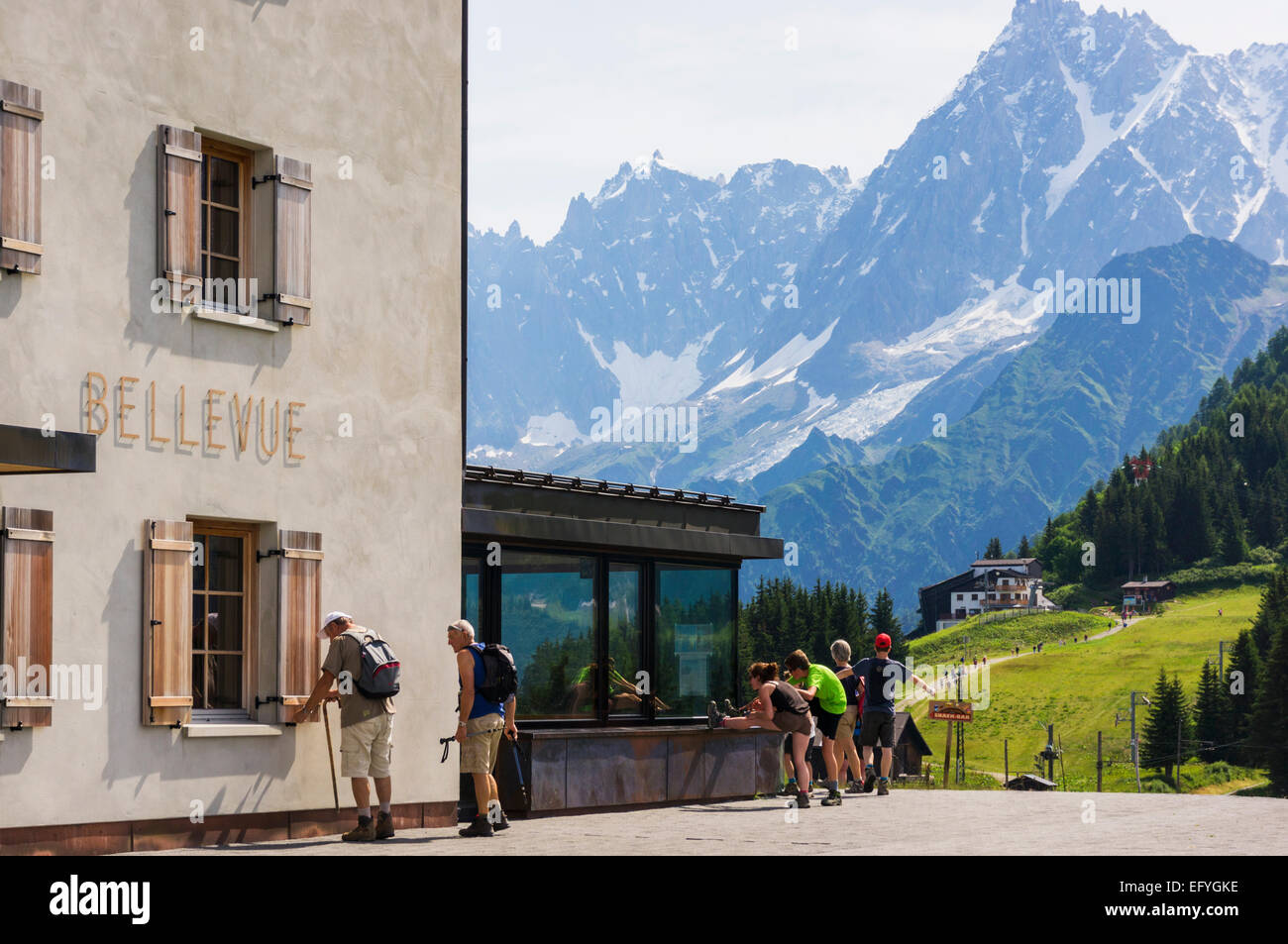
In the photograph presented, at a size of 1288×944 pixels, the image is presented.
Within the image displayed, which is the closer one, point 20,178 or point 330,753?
point 20,178

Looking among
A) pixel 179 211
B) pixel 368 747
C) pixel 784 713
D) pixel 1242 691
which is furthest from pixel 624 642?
pixel 1242 691

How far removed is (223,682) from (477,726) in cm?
222

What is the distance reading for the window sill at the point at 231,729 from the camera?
1465 centimetres

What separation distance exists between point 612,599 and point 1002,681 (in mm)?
162007

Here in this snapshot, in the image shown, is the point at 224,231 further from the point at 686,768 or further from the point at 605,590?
the point at 686,768

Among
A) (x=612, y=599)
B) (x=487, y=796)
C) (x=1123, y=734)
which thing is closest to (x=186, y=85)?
(x=487, y=796)

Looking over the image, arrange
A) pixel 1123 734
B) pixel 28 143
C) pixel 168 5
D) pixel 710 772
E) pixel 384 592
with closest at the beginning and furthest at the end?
pixel 28 143
pixel 168 5
pixel 384 592
pixel 710 772
pixel 1123 734

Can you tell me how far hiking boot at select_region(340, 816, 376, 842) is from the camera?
48.9 feet

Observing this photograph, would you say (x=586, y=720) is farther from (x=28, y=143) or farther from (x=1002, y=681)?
(x=1002, y=681)

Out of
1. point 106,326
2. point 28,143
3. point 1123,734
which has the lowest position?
point 1123,734

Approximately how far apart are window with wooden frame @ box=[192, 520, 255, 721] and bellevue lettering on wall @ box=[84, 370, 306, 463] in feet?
2.50

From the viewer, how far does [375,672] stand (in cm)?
1491

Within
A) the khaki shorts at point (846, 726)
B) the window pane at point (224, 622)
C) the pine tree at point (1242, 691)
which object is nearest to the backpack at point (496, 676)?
the window pane at point (224, 622)

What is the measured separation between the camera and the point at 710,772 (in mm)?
21625
